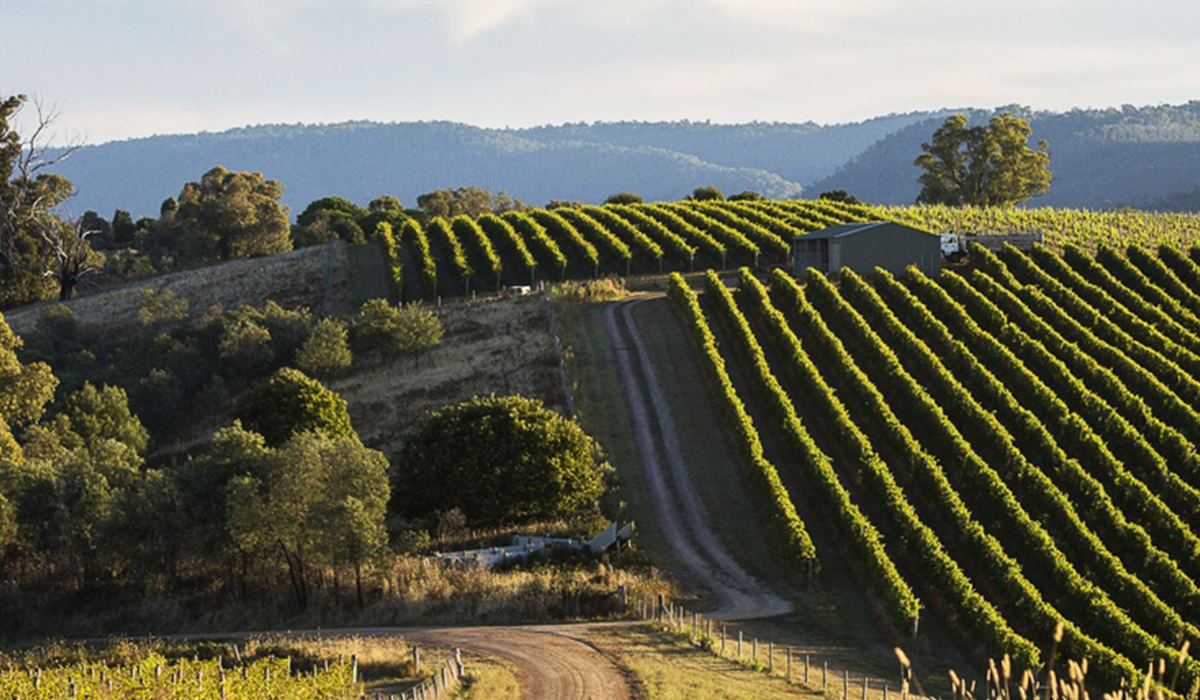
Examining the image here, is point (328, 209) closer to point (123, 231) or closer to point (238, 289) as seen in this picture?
point (123, 231)

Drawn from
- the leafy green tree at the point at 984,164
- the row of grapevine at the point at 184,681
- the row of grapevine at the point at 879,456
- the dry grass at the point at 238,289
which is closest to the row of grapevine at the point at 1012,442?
the row of grapevine at the point at 879,456

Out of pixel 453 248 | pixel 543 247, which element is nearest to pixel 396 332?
pixel 543 247

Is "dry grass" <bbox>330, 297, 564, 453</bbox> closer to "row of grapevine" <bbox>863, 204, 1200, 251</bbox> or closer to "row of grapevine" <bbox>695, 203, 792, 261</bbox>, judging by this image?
"row of grapevine" <bbox>695, 203, 792, 261</bbox>

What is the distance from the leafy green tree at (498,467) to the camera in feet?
161

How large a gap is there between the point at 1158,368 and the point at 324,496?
42354mm

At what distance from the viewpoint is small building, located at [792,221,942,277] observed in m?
82.1

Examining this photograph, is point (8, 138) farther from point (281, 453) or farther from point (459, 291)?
point (281, 453)

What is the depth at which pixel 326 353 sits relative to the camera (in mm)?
73000

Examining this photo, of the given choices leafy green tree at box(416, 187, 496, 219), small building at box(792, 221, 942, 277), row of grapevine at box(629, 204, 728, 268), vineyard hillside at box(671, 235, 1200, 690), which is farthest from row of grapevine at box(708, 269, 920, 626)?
leafy green tree at box(416, 187, 496, 219)

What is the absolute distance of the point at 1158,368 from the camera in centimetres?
6200

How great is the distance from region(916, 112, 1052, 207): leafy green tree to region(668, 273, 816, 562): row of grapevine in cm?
6693

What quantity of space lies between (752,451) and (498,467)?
1113 centimetres

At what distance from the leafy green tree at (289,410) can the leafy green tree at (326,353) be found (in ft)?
40.6

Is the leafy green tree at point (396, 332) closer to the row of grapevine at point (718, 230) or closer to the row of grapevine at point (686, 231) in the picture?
the row of grapevine at point (686, 231)
